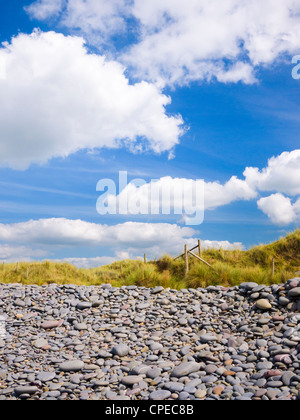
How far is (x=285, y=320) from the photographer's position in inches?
354

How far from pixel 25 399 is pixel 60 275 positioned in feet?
44.1

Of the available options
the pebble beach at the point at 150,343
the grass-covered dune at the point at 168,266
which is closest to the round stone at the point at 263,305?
the pebble beach at the point at 150,343

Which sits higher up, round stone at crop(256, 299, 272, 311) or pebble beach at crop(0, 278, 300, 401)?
round stone at crop(256, 299, 272, 311)

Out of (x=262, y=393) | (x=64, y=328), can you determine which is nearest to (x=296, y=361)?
(x=262, y=393)

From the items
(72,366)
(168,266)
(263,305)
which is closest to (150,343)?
(72,366)

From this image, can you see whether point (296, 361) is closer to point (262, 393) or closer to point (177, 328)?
point (262, 393)

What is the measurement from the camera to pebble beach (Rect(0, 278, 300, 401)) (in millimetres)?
6586

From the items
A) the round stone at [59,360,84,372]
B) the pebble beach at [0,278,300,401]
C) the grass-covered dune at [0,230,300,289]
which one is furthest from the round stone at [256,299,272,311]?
the round stone at [59,360,84,372]

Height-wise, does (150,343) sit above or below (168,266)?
below

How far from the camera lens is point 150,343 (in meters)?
8.58

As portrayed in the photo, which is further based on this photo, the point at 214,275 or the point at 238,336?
the point at 214,275
